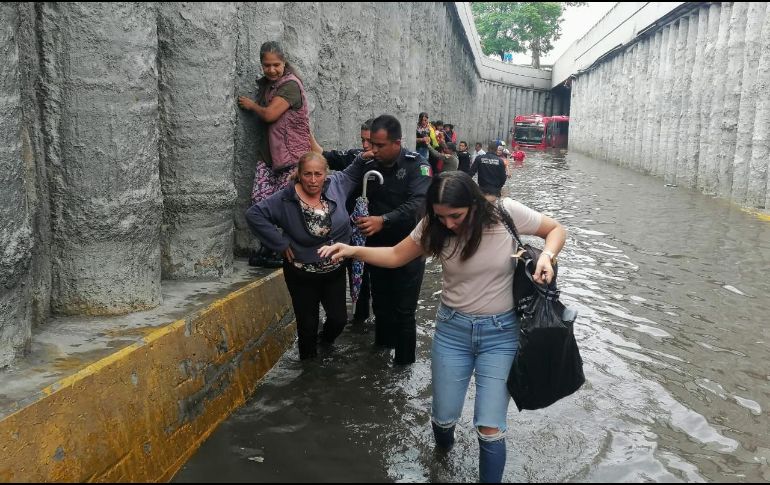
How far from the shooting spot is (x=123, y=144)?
14.2 ft

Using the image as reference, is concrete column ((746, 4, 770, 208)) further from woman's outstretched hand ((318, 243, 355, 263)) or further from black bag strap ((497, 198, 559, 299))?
woman's outstretched hand ((318, 243, 355, 263))

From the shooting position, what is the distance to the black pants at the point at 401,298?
541 centimetres

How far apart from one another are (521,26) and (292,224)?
59.8 meters


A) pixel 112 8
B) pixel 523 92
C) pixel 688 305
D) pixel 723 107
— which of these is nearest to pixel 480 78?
pixel 523 92

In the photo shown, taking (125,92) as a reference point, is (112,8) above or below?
above

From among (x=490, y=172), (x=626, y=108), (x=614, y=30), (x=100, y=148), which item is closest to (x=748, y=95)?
(x=490, y=172)

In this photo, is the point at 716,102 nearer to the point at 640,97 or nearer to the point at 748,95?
the point at 748,95

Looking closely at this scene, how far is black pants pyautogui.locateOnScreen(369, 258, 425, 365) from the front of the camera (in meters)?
5.41

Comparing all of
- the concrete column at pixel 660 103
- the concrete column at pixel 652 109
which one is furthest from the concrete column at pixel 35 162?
the concrete column at pixel 652 109

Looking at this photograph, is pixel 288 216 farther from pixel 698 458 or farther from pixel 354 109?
pixel 354 109

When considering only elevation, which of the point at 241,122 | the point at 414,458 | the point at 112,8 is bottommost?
the point at 414,458

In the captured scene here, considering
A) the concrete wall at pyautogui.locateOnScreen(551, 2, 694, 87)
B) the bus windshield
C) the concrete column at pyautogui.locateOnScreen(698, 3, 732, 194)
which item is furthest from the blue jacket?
the bus windshield

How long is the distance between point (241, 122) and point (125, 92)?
2.08 m

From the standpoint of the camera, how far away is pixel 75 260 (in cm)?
437
